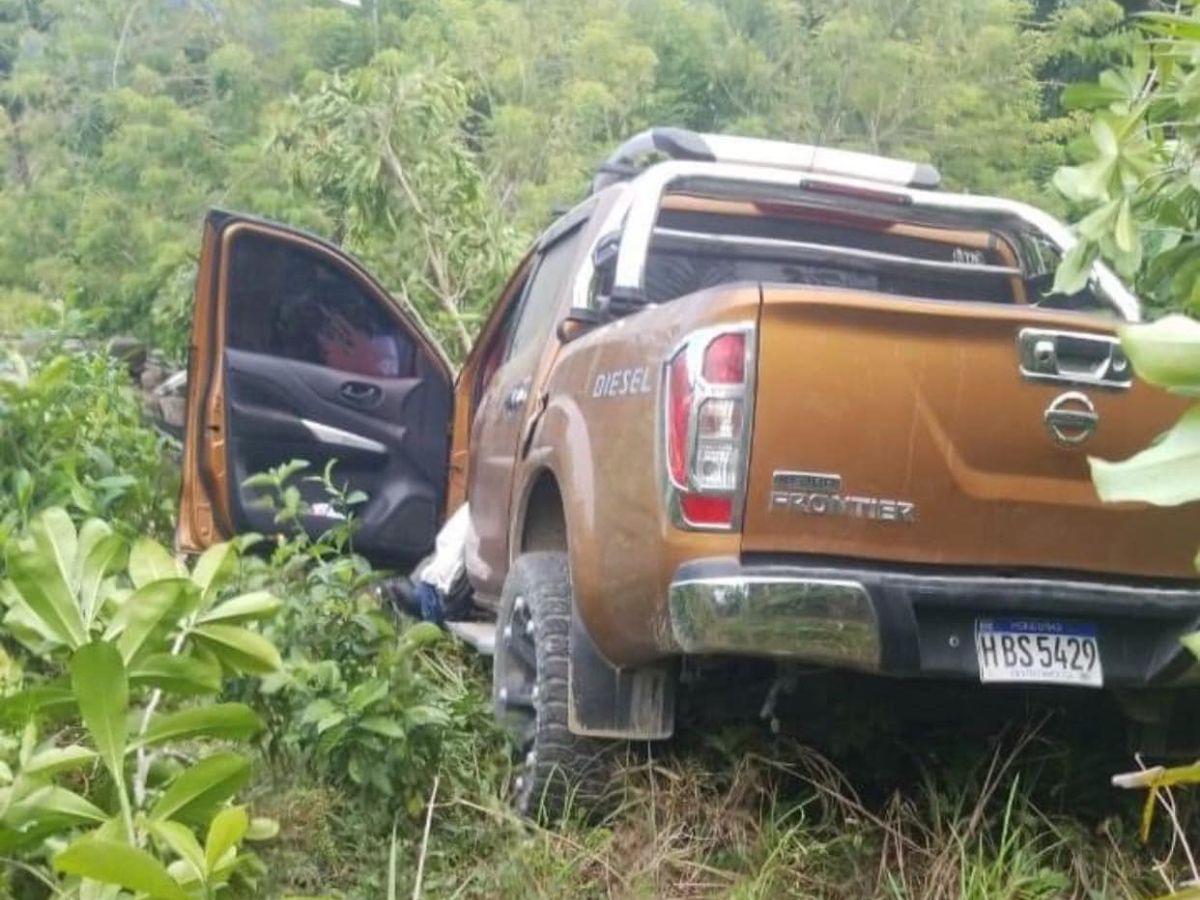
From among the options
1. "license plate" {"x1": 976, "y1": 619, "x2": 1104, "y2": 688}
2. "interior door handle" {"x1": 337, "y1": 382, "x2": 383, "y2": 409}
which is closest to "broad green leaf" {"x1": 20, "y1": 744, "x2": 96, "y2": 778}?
"license plate" {"x1": 976, "y1": 619, "x2": 1104, "y2": 688}

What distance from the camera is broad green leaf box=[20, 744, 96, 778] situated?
3.21m

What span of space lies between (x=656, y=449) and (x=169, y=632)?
1078 mm

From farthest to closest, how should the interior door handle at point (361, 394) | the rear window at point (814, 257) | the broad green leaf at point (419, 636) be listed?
the interior door handle at point (361, 394) → the rear window at point (814, 257) → the broad green leaf at point (419, 636)

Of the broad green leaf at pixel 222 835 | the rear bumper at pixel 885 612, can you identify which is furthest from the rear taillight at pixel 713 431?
the broad green leaf at pixel 222 835

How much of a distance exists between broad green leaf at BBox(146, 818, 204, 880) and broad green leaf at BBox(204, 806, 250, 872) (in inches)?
0.6

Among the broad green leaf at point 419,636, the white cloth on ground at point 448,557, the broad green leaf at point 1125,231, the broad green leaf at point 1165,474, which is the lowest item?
the white cloth on ground at point 448,557

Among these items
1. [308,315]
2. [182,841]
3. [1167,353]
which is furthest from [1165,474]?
[308,315]

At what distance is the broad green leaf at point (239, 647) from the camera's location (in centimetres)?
358

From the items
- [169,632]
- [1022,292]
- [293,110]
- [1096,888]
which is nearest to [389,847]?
[169,632]

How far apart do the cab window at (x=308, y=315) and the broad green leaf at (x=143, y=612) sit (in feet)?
12.0

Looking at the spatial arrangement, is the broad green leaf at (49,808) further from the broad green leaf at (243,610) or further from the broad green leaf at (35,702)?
the broad green leaf at (243,610)

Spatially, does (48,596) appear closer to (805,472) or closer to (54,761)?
(54,761)

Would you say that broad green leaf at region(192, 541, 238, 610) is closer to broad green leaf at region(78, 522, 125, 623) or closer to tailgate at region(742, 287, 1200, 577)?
broad green leaf at region(78, 522, 125, 623)

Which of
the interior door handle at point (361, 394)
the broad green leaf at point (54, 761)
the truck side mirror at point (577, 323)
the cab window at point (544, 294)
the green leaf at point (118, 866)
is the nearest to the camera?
the green leaf at point (118, 866)
